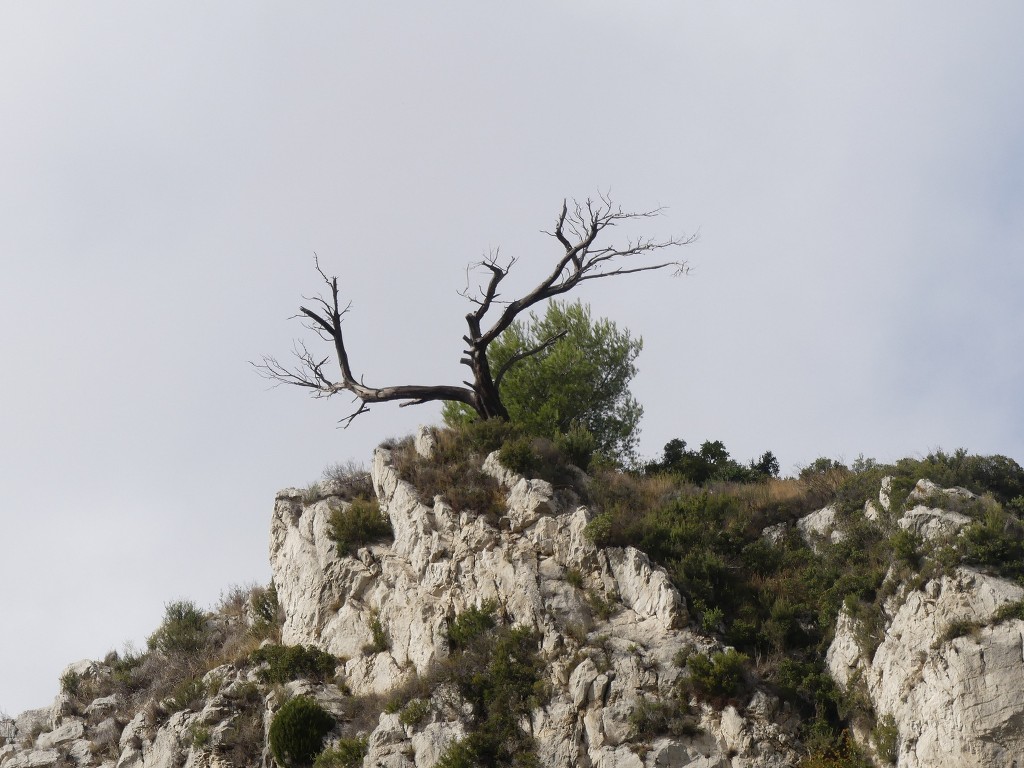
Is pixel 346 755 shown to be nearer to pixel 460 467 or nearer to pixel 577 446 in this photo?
pixel 460 467

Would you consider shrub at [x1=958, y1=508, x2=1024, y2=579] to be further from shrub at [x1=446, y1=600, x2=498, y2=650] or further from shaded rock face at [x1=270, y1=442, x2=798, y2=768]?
shrub at [x1=446, y1=600, x2=498, y2=650]

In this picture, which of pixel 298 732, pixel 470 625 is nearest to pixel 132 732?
pixel 298 732

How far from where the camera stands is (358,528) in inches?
985

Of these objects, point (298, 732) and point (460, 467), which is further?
point (460, 467)

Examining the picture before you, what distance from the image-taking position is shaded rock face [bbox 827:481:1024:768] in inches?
625

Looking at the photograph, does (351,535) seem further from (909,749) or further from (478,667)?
(909,749)

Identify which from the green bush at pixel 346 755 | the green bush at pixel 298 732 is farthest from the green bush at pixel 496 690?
the green bush at pixel 298 732

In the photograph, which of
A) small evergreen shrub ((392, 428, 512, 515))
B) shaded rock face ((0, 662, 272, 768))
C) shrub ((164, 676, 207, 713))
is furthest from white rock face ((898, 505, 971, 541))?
shrub ((164, 676, 207, 713))

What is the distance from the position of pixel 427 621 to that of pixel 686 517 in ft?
19.1

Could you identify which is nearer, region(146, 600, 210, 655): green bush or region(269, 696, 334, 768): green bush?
region(269, 696, 334, 768): green bush

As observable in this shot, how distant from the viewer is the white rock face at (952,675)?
15.9m

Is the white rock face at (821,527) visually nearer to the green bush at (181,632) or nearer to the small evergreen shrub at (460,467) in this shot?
the small evergreen shrub at (460,467)

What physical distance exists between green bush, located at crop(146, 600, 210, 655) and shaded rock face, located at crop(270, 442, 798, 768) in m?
2.66

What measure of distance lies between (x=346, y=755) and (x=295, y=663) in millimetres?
3771
